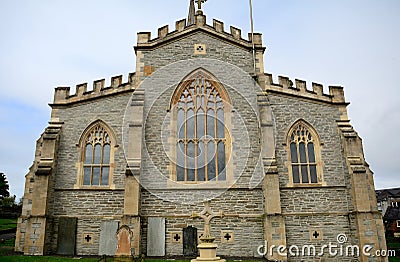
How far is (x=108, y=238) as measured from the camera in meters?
14.7

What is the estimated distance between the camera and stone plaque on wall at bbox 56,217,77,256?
14.7 meters

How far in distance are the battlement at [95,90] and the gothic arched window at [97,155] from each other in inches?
61.2

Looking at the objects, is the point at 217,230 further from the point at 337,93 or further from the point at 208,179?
the point at 337,93

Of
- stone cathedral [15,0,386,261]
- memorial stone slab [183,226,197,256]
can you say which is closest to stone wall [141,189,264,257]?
stone cathedral [15,0,386,261]

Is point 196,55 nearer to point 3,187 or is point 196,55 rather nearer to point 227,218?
point 227,218

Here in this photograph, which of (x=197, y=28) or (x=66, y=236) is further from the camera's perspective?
(x=197, y=28)

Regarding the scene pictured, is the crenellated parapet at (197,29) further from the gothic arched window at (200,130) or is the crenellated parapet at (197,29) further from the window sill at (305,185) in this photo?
the window sill at (305,185)

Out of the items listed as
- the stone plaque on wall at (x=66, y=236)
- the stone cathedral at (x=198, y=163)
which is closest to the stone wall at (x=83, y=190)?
the stone cathedral at (x=198, y=163)

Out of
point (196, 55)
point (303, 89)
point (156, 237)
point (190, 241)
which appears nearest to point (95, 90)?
point (196, 55)

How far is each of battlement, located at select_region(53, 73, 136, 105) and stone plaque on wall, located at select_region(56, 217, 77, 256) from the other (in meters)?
5.98

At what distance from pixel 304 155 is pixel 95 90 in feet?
36.5

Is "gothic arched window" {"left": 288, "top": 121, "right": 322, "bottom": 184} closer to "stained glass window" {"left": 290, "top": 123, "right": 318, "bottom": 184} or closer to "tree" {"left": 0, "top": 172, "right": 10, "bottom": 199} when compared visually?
"stained glass window" {"left": 290, "top": 123, "right": 318, "bottom": 184}

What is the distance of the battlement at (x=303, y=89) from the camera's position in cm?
1677

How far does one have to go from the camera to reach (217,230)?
14.8 m
